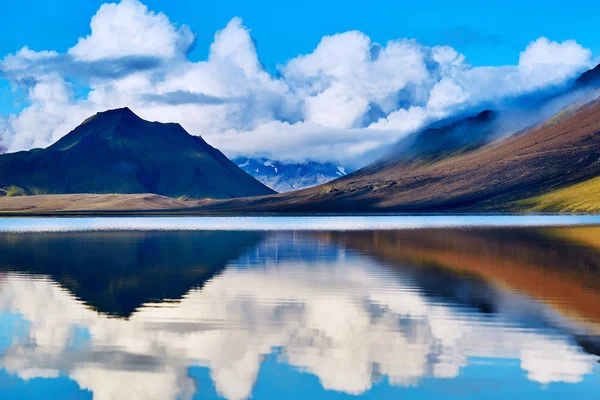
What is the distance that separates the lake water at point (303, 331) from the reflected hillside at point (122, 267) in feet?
0.97

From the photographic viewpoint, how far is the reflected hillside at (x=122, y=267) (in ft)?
150

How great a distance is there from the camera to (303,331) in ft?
108

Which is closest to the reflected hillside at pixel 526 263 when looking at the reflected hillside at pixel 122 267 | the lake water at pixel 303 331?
the lake water at pixel 303 331

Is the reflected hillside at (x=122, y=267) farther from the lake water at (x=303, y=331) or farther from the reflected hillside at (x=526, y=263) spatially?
the reflected hillside at (x=526, y=263)

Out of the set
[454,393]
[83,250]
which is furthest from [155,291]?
[83,250]

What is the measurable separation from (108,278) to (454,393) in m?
38.1

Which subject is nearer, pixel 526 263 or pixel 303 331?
pixel 303 331

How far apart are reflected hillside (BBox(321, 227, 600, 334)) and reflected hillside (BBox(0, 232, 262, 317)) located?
58.1 ft

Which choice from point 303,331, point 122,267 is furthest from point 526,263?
A: point 303,331

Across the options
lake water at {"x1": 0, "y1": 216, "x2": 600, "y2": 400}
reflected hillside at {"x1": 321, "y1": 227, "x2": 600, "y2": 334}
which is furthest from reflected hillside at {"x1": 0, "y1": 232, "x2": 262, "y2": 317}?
reflected hillside at {"x1": 321, "y1": 227, "x2": 600, "y2": 334}

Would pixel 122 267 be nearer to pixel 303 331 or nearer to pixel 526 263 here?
pixel 526 263

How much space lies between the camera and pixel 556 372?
25.0m

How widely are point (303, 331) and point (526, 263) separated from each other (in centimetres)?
3654

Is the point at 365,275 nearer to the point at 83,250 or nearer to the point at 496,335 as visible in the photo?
the point at 496,335
